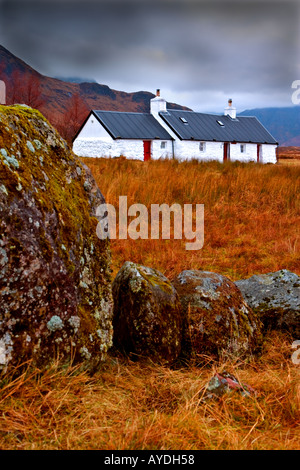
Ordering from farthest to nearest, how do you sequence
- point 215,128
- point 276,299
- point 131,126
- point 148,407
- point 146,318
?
1. point 215,128
2. point 131,126
3. point 276,299
4. point 146,318
5. point 148,407

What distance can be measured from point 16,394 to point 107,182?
8.39 meters

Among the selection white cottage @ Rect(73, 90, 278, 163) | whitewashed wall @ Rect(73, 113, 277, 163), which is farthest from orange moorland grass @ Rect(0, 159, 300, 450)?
whitewashed wall @ Rect(73, 113, 277, 163)

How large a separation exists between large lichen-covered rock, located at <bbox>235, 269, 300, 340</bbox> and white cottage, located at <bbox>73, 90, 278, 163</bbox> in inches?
1119

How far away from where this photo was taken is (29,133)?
3.60 m

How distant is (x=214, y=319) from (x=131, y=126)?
115ft

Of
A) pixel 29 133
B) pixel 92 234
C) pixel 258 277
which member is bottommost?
pixel 258 277

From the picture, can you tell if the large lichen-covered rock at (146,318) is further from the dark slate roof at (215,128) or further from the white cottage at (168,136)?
the dark slate roof at (215,128)

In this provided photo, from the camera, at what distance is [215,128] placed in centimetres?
4275

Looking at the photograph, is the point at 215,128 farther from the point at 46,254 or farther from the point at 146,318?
the point at 46,254

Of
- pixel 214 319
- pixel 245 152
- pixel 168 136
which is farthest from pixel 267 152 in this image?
pixel 214 319

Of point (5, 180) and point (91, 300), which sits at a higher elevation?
point (5, 180)

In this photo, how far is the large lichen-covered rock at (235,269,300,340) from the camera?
5.18 m
